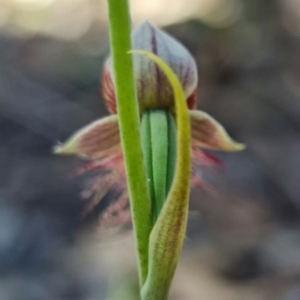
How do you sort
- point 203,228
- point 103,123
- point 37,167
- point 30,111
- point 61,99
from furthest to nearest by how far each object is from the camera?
point 61,99 → point 30,111 → point 37,167 → point 203,228 → point 103,123

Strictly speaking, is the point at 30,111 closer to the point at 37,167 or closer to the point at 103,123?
the point at 37,167

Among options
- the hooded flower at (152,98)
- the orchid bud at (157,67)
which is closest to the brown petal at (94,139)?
the hooded flower at (152,98)

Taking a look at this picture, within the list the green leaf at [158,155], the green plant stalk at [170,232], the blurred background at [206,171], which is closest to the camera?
the green plant stalk at [170,232]

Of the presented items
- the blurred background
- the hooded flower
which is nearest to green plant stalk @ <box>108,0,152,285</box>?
the hooded flower

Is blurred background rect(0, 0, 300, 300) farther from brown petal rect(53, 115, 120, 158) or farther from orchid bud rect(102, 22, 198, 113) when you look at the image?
orchid bud rect(102, 22, 198, 113)

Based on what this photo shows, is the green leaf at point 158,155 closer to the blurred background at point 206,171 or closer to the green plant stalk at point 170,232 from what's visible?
the green plant stalk at point 170,232

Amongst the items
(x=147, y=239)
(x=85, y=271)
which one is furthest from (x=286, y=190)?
(x=147, y=239)

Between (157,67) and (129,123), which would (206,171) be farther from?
(129,123)
